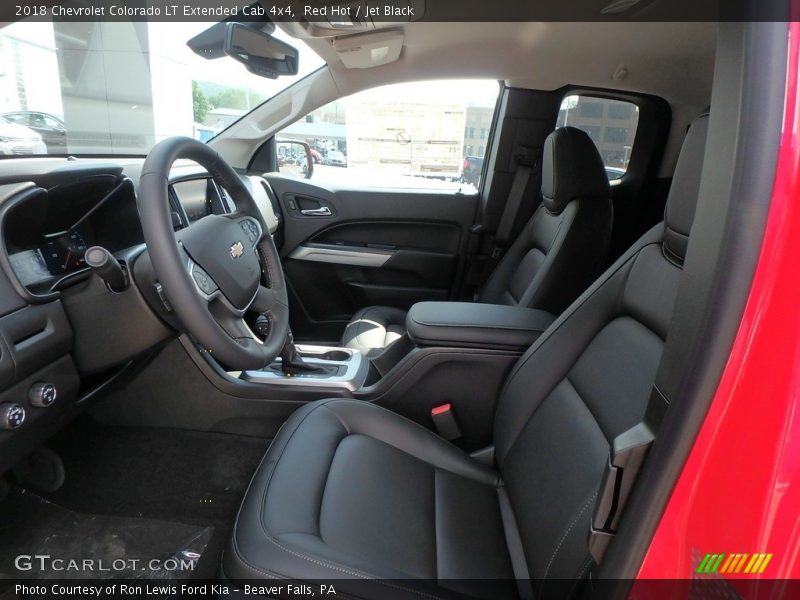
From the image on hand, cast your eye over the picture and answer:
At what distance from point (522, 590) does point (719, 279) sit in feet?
2.25

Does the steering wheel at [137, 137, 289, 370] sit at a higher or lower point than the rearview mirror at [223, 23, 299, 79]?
lower

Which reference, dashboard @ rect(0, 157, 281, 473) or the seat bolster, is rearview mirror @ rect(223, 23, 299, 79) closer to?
dashboard @ rect(0, 157, 281, 473)

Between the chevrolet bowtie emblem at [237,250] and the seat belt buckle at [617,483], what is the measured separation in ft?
2.98

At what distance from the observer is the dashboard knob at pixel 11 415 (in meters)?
0.99

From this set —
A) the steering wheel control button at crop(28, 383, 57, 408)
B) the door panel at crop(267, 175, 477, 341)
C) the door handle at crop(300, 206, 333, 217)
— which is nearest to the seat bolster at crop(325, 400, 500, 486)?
the steering wheel control button at crop(28, 383, 57, 408)

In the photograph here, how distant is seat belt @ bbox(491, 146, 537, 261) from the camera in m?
2.46

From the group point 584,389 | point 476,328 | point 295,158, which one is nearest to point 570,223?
point 476,328

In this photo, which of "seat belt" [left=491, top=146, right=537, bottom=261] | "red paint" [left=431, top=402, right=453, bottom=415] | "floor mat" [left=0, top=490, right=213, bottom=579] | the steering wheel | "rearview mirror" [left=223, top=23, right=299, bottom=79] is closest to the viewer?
the steering wheel

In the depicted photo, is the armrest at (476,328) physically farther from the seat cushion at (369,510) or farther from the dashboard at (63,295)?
the dashboard at (63,295)

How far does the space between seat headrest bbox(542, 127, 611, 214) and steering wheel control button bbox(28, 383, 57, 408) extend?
156 centimetres

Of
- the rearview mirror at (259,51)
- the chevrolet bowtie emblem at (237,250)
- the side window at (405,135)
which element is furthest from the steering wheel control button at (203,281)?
the side window at (405,135)

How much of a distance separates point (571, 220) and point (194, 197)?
1.24 metres

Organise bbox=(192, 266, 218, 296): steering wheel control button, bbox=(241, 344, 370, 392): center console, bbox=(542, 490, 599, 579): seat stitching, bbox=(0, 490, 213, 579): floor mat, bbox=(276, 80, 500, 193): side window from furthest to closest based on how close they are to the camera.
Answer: bbox=(276, 80, 500, 193): side window
bbox=(241, 344, 370, 392): center console
bbox=(0, 490, 213, 579): floor mat
bbox=(192, 266, 218, 296): steering wheel control button
bbox=(542, 490, 599, 579): seat stitching

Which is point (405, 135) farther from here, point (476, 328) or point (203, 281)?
point (203, 281)
